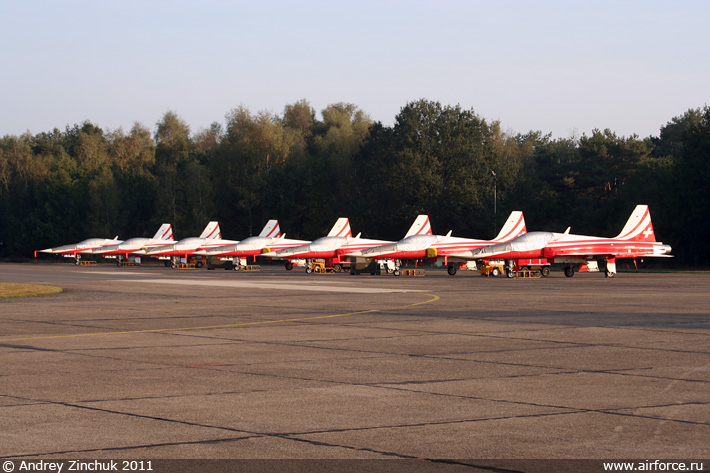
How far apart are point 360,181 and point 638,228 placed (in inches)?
1925

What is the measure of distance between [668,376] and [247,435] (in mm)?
6573

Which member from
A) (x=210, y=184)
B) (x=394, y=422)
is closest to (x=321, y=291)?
(x=394, y=422)

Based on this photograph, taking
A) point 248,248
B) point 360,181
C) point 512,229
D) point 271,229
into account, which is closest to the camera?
point 512,229

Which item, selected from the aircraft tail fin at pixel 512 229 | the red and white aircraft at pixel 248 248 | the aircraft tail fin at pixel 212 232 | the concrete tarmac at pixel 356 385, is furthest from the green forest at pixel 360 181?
the concrete tarmac at pixel 356 385

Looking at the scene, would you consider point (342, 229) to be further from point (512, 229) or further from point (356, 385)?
point (356, 385)

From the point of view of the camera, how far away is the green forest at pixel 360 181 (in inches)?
3147

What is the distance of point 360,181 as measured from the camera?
3875 inches

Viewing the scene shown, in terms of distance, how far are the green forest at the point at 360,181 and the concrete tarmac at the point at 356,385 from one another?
5814 cm

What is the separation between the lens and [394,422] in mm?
8594

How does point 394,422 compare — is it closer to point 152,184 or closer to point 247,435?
point 247,435

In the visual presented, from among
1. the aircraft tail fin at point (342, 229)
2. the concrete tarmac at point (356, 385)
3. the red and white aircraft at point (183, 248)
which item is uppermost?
the aircraft tail fin at point (342, 229)

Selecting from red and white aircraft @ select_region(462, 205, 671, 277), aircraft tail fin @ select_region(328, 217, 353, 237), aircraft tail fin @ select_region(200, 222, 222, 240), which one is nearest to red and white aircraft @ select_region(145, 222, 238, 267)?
aircraft tail fin @ select_region(200, 222, 222, 240)

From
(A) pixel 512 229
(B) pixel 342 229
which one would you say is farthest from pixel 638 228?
(B) pixel 342 229

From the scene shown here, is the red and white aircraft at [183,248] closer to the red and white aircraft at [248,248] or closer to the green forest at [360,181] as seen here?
the red and white aircraft at [248,248]
